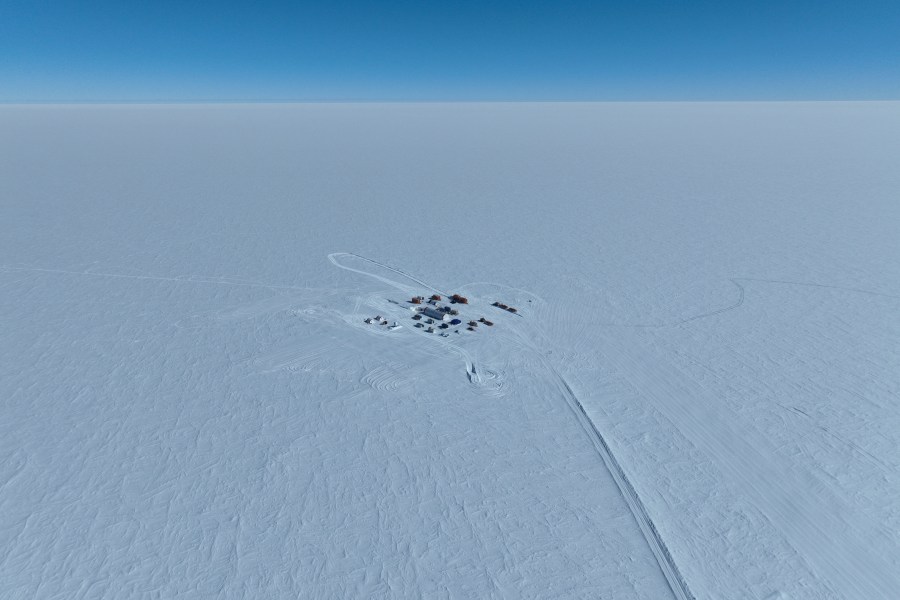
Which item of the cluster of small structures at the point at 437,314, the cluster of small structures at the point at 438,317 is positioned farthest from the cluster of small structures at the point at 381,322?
the cluster of small structures at the point at 437,314

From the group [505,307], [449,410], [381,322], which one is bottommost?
[449,410]

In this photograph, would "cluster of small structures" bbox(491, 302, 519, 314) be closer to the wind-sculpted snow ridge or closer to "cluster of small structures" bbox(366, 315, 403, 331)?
the wind-sculpted snow ridge

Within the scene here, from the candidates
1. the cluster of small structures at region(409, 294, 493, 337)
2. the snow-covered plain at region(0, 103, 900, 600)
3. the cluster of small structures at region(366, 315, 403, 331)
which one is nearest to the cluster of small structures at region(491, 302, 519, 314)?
the snow-covered plain at region(0, 103, 900, 600)

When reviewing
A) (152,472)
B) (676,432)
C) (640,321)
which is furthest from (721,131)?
(152,472)

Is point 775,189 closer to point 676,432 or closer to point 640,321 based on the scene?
point 640,321

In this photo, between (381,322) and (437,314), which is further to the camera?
(437,314)

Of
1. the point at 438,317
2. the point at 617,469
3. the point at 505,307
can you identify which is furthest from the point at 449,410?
the point at 505,307

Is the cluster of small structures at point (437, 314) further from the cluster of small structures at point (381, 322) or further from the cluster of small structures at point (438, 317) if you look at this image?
the cluster of small structures at point (381, 322)

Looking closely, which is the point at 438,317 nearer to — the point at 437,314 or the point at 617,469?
the point at 437,314
